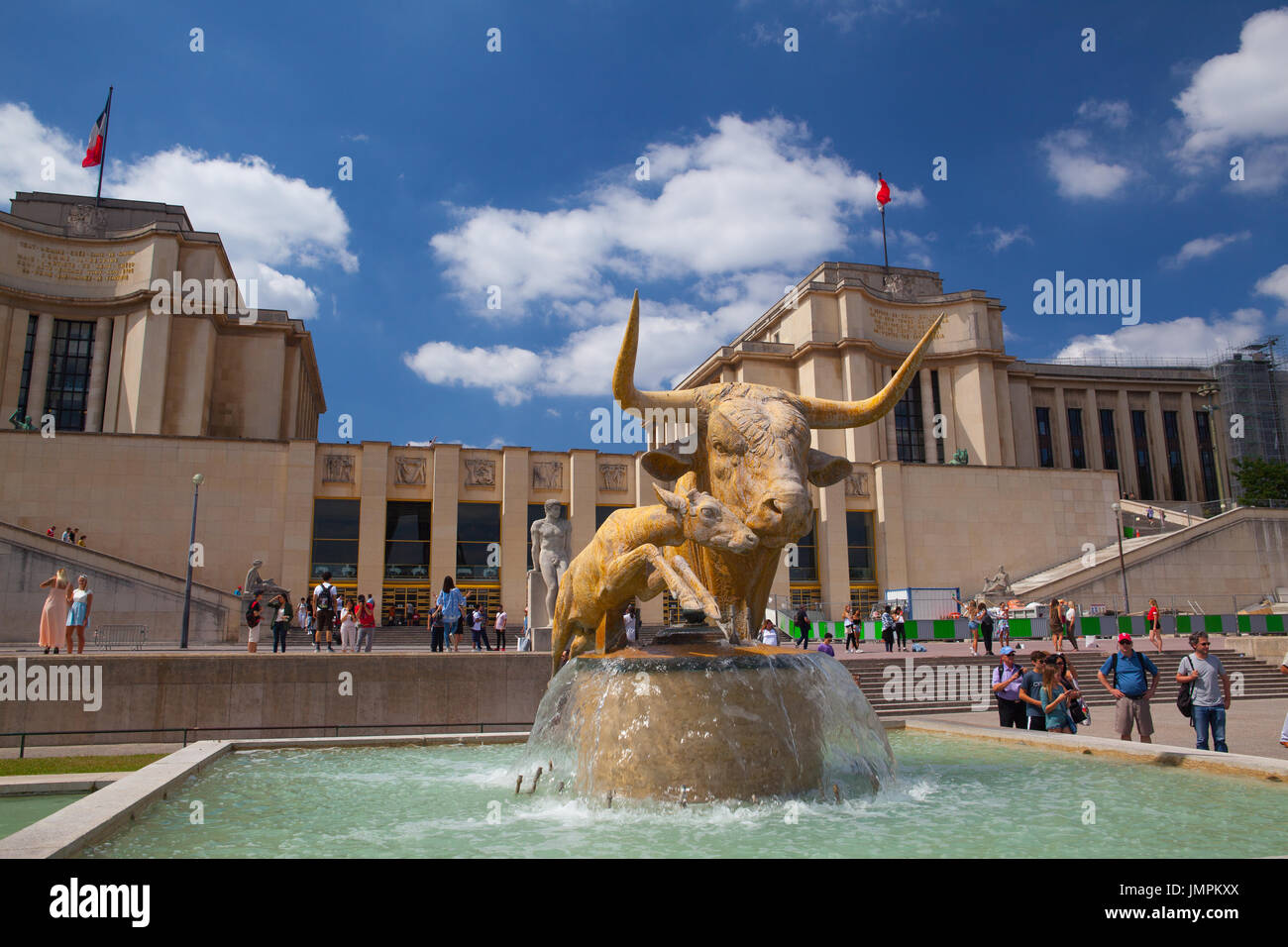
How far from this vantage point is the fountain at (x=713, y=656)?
573cm

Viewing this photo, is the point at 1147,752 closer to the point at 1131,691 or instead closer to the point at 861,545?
the point at 1131,691

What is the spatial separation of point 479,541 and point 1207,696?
37701 mm

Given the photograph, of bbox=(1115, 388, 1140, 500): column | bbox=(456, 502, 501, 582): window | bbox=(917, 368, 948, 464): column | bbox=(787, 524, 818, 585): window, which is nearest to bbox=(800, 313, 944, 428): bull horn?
bbox=(456, 502, 501, 582): window

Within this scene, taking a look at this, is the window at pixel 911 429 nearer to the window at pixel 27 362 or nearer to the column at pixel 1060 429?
the column at pixel 1060 429

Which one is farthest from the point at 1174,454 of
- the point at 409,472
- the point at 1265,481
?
the point at 409,472

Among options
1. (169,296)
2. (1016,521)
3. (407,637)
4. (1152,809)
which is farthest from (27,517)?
(1016,521)

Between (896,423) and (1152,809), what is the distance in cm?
5859

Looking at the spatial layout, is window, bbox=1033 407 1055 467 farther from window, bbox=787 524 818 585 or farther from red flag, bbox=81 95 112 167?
red flag, bbox=81 95 112 167

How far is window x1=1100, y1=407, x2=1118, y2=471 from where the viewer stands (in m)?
80.4

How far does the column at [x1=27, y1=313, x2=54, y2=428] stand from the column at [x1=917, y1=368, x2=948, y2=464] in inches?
2244

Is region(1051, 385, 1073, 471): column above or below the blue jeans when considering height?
above

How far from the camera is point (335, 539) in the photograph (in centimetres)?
4241

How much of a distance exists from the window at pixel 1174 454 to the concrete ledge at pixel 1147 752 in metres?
84.9
